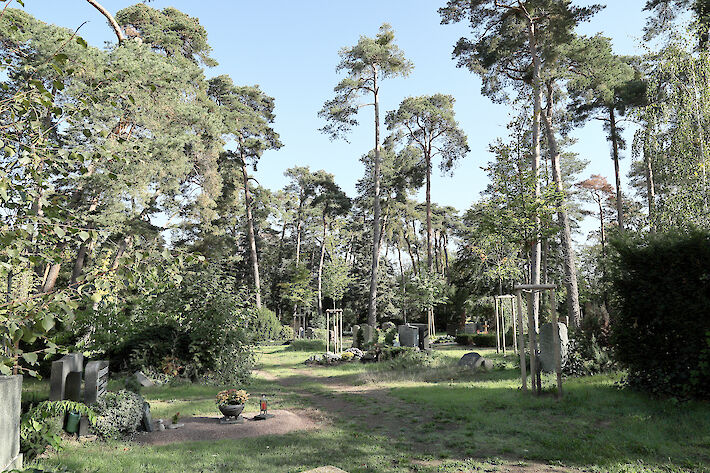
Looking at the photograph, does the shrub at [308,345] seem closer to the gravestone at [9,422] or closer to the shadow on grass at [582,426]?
the shadow on grass at [582,426]

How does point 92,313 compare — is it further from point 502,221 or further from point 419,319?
point 419,319

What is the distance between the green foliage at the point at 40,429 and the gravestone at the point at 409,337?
15.8 metres

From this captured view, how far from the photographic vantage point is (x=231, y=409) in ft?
27.6

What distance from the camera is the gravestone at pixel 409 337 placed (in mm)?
20473

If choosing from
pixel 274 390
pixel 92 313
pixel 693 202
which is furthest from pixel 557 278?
pixel 92 313

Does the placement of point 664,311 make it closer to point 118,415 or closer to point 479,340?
point 118,415

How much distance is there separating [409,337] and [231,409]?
13181 mm

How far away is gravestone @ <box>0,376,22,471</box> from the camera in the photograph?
3361mm

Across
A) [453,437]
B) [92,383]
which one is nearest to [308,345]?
[92,383]

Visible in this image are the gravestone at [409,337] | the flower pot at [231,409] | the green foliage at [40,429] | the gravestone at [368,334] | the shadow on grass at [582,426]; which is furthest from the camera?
the gravestone at [368,334]

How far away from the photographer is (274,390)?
12594 mm

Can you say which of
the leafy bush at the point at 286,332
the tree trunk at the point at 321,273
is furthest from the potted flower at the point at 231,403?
the tree trunk at the point at 321,273

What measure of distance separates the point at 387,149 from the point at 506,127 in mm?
20964

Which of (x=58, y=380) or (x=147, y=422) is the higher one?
(x=58, y=380)
